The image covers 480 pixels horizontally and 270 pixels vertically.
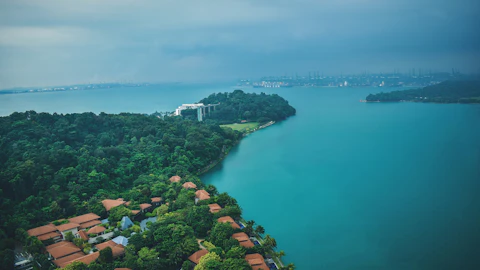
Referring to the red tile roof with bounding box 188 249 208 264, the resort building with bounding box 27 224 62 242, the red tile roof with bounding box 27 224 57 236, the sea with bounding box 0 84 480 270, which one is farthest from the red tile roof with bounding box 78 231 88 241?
the sea with bounding box 0 84 480 270

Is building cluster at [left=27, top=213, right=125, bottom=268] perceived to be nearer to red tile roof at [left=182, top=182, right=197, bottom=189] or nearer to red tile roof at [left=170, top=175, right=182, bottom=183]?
red tile roof at [left=182, top=182, right=197, bottom=189]

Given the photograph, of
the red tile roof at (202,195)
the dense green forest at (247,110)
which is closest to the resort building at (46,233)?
the red tile roof at (202,195)

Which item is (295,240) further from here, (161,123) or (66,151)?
(161,123)

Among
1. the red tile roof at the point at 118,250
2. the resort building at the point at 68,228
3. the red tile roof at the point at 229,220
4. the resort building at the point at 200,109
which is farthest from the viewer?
the resort building at the point at 200,109

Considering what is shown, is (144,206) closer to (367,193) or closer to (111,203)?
(111,203)

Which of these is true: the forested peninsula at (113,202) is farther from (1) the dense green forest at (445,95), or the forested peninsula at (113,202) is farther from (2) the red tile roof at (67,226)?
(1) the dense green forest at (445,95)
